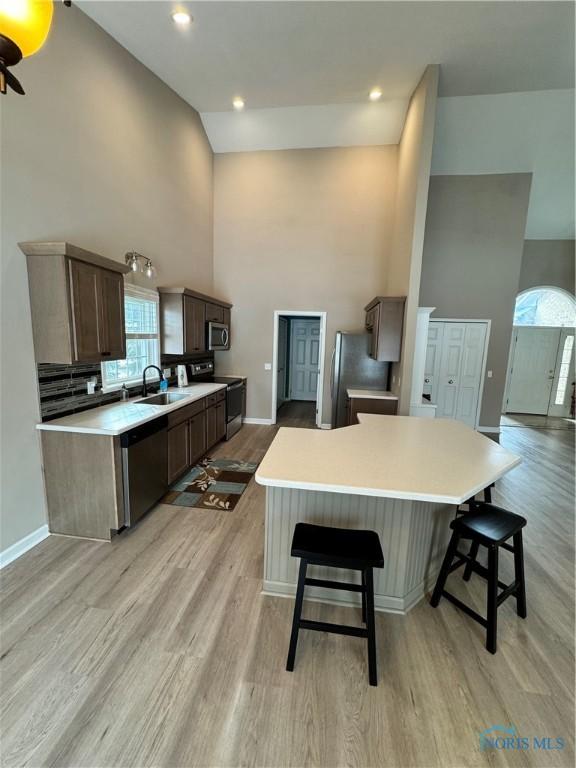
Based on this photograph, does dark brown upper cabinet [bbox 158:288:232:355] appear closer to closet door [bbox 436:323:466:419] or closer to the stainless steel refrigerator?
the stainless steel refrigerator

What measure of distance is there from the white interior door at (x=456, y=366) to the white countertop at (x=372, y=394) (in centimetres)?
198

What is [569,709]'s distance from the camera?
56.6 inches

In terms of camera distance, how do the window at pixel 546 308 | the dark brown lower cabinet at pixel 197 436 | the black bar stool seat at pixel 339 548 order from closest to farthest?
the black bar stool seat at pixel 339 548 < the dark brown lower cabinet at pixel 197 436 < the window at pixel 546 308

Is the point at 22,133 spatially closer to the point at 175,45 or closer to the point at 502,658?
the point at 175,45

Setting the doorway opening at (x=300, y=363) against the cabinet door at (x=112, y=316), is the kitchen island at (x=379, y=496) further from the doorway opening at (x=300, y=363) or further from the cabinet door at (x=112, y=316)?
the doorway opening at (x=300, y=363)

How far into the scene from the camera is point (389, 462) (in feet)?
5.82

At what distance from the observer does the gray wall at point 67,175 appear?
2.21 m

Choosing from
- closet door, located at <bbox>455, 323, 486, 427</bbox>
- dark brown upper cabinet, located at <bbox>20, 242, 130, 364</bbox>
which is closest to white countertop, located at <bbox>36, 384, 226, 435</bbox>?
dark brown upper cabinet, located at <bbox>20, 242, 130, 364</bbox>

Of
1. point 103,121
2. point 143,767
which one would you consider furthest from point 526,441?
point 103,121

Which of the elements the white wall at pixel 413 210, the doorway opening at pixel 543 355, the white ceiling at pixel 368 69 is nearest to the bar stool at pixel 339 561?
the white wall at pixel 413 210

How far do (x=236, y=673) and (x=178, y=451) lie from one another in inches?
82.5

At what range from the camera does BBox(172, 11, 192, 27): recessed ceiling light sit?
285 cm

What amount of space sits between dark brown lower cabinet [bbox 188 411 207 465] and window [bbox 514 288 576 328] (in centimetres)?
728

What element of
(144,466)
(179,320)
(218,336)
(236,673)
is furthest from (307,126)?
(236,673)
